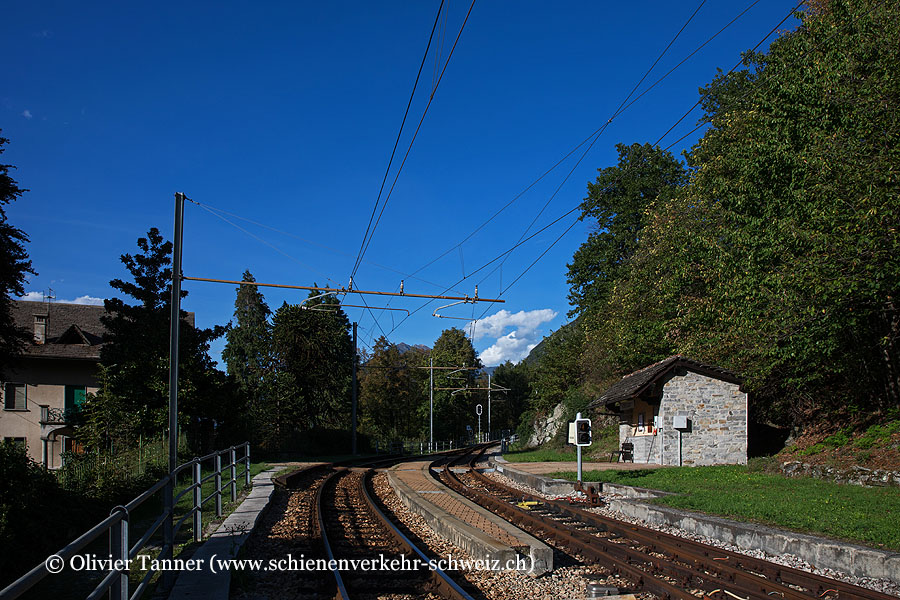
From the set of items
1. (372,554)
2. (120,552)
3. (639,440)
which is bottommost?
(639,440)

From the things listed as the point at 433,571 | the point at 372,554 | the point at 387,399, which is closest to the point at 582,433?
the point at 372,554

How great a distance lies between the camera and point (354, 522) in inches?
480

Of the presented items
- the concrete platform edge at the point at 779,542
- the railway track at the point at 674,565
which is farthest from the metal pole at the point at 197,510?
the concrete platform edge at the point at 779,542

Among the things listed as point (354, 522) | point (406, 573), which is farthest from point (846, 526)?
point (354, 522)

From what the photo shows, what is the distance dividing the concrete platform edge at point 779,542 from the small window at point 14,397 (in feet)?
109

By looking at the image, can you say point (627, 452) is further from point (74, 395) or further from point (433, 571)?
point (74, 395)

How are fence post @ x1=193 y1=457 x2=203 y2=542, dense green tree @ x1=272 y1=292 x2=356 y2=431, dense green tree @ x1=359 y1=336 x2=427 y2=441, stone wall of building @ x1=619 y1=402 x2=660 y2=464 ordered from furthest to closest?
dense green tree @ x1=359 y1=336 x2=427 y2=441, dense green tree @ x1=272 y1=292 x2=356 y2=431, stone wall of building @ x1=619 y1=402 x2=660 y2=464, fence post @ x1=193 y1=457 x2=203 y2=542

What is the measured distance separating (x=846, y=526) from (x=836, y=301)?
23.1ft

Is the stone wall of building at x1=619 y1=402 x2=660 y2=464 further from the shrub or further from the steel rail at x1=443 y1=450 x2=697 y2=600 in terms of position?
the shrub

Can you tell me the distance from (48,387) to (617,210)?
34.9 m

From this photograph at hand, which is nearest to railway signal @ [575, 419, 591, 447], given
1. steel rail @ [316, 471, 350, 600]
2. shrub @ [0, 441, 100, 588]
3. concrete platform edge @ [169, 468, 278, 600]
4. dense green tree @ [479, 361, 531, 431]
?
steel rail @ [316, 471, 350, 600]

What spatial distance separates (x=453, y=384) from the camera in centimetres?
7481

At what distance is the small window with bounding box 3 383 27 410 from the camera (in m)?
32.9

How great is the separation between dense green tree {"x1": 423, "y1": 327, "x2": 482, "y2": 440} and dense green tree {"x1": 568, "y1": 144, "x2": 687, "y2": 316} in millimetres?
28715
